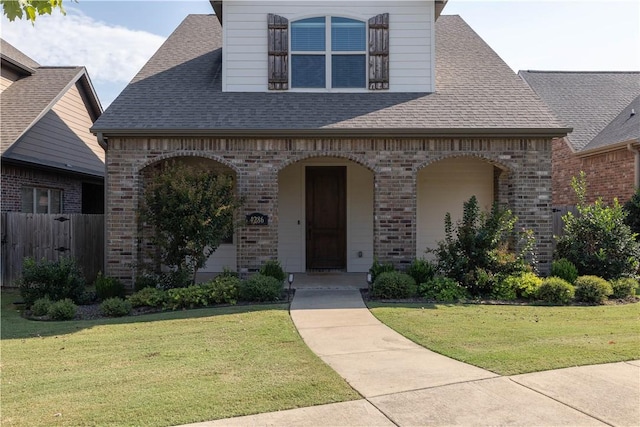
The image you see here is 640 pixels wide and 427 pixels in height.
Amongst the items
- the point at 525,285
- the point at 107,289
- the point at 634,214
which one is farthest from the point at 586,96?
the point at 107,289

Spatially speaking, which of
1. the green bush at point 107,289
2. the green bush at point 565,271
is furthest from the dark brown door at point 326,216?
the green bush at point 565,271

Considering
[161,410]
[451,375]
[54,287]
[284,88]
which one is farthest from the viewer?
[284,88]

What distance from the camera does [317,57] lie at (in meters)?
10.9

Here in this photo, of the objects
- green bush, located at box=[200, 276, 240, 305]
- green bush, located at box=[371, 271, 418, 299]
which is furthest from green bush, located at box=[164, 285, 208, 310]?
green bush, located at box=[371, 271, 418, 299]

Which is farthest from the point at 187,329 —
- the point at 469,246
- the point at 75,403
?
the point at 469,246

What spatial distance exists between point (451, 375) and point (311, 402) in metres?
1.46

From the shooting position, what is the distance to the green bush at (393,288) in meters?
8.41

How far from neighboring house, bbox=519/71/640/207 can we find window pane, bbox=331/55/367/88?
7.84m

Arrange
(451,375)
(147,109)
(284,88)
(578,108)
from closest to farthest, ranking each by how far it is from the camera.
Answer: (451,375)
(147,109)
(284,88)
(578,108)

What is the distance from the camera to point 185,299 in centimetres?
802

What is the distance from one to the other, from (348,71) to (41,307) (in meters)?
7.91

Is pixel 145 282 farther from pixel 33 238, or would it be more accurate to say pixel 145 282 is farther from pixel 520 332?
pixel 520 332

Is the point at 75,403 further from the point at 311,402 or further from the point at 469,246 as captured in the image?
the point at 469,246

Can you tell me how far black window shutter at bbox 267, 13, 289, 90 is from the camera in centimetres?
1072
